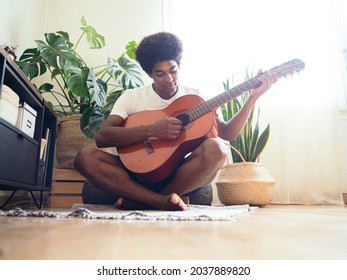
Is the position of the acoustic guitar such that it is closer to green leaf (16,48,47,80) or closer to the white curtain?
green leaf (16,48,47,80)

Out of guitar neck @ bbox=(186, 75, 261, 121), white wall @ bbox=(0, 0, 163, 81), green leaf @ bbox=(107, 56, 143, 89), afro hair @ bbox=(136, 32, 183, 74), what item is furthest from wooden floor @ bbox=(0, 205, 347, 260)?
white wall @ bbox=(0, 0, 163, 81)

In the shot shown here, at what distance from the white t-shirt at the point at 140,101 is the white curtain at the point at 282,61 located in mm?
946

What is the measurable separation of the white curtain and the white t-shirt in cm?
95

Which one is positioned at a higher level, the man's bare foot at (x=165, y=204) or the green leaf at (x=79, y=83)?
the green leaf at (x=79, y=83)

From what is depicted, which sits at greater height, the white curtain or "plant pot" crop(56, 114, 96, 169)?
the white curtain

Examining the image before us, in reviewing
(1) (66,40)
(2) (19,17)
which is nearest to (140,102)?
(1) (66,40)

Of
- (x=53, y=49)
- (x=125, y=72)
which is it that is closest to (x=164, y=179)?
(x=125, y=72)

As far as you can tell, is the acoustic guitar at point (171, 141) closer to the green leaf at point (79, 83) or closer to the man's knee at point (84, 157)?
the man's knee at point (84, 157)

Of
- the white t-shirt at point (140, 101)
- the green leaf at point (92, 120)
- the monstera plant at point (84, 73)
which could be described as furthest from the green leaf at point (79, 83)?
the white t-shirt at point (140, 101)

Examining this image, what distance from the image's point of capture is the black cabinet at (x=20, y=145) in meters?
1.06

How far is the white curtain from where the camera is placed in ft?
7.38

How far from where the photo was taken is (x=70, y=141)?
196cm
